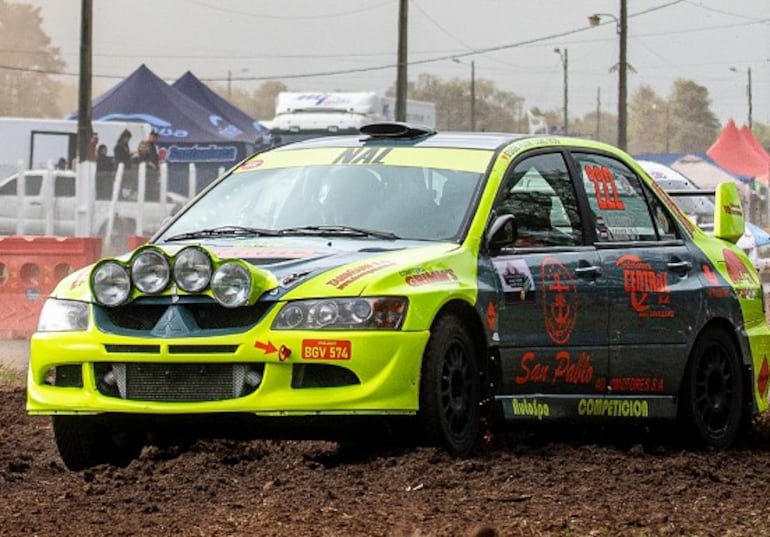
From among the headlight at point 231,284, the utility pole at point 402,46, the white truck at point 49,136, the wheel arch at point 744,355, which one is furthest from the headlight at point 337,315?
the utility pole at point 402,46

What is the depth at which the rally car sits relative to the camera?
6.76m

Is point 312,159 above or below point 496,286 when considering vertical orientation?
above

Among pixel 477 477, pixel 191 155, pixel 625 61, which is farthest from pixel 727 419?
pixel 625 61

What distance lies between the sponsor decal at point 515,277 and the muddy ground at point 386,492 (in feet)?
2.09

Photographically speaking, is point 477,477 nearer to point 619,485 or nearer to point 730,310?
point 619,485

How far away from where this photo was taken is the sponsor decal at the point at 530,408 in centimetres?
754

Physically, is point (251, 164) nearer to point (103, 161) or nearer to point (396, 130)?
point (396, 130)

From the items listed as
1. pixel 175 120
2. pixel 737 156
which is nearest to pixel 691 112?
pixel 737 156

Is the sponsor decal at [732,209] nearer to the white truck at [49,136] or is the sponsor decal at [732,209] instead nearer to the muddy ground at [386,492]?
the muddy ground at [386,492]

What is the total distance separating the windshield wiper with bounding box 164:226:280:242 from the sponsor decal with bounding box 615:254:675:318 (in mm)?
1639

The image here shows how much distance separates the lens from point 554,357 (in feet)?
25.6

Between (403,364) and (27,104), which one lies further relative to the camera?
(27,104)

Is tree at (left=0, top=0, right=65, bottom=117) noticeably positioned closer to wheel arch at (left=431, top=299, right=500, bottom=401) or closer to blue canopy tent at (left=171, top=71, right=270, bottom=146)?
blue canopy tent at (left=171, top=71, right=270, bottom=146)

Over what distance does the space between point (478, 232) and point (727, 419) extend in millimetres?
2013
